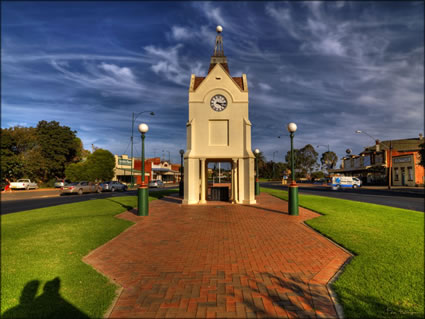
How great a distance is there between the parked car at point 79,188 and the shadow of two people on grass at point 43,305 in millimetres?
24699

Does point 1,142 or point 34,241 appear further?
point 34,241

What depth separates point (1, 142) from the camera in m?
2.17

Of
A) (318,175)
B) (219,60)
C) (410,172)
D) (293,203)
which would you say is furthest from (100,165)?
(318,175)

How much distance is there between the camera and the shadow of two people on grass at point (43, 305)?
9.46 feet

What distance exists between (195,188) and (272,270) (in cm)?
1162

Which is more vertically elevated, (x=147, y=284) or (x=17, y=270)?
(x=17, y=270)

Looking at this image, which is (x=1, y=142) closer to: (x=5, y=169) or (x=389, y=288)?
(x=5, y=169)

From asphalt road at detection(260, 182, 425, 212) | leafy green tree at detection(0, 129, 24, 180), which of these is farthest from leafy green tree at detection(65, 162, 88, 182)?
leafy green tree at detection(0, 129, 24, 180)

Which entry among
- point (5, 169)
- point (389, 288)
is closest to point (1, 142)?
point (5, 169)

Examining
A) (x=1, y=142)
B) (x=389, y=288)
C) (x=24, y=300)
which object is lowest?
(x=389, y=288)

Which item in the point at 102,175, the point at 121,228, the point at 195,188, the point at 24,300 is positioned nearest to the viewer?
the point at 24,300

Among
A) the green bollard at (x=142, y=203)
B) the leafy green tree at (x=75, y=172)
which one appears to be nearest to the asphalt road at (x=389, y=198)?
the green bollard at (x=142, y=203)

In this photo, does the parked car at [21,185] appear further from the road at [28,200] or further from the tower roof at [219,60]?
the tower roof at [219,60]

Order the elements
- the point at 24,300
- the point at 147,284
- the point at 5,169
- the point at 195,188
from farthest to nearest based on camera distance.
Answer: the point at 195,188 < the point at 147,284 < the point at 24,300 < the point at 5,169
